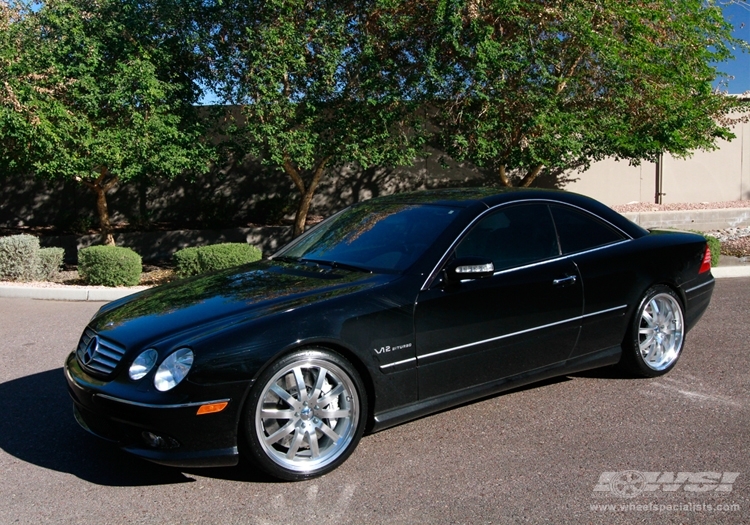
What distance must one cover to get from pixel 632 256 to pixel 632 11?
808cm

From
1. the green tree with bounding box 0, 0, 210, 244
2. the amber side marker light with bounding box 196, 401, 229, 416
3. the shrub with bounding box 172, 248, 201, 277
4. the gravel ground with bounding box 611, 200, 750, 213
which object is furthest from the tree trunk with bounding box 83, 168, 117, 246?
the gravel ground with bounding box 611, 200, 750, 213

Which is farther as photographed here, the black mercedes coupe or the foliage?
the foliage

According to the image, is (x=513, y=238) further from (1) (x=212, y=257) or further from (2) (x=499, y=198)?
(1) (x=212, y=257)

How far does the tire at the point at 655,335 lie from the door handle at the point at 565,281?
759 mm

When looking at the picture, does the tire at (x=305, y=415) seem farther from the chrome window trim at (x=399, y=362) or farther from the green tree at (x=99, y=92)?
the green tree at (x=99, y=92)

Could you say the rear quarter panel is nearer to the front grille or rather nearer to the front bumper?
the front bumper

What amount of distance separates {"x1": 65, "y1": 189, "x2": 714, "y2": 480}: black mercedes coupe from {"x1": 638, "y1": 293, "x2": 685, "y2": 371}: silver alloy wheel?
0.01 meters

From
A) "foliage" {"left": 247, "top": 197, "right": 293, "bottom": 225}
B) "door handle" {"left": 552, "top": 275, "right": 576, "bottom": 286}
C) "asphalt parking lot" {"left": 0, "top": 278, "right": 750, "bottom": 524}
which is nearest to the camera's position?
"asphalt parking lot" {"left": 0, "top": 278, "right": 750, "bottom": 524}

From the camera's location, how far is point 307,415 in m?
4.12

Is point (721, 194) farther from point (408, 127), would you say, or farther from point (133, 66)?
point (133, 66)

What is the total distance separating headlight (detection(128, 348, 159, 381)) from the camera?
396 cm

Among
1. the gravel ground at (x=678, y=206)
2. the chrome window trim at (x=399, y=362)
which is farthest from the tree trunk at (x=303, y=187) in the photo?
the chrome window trim at (x=399, y=362)

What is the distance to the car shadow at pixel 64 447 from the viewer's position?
13.8ft

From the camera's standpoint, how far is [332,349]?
4215mm
